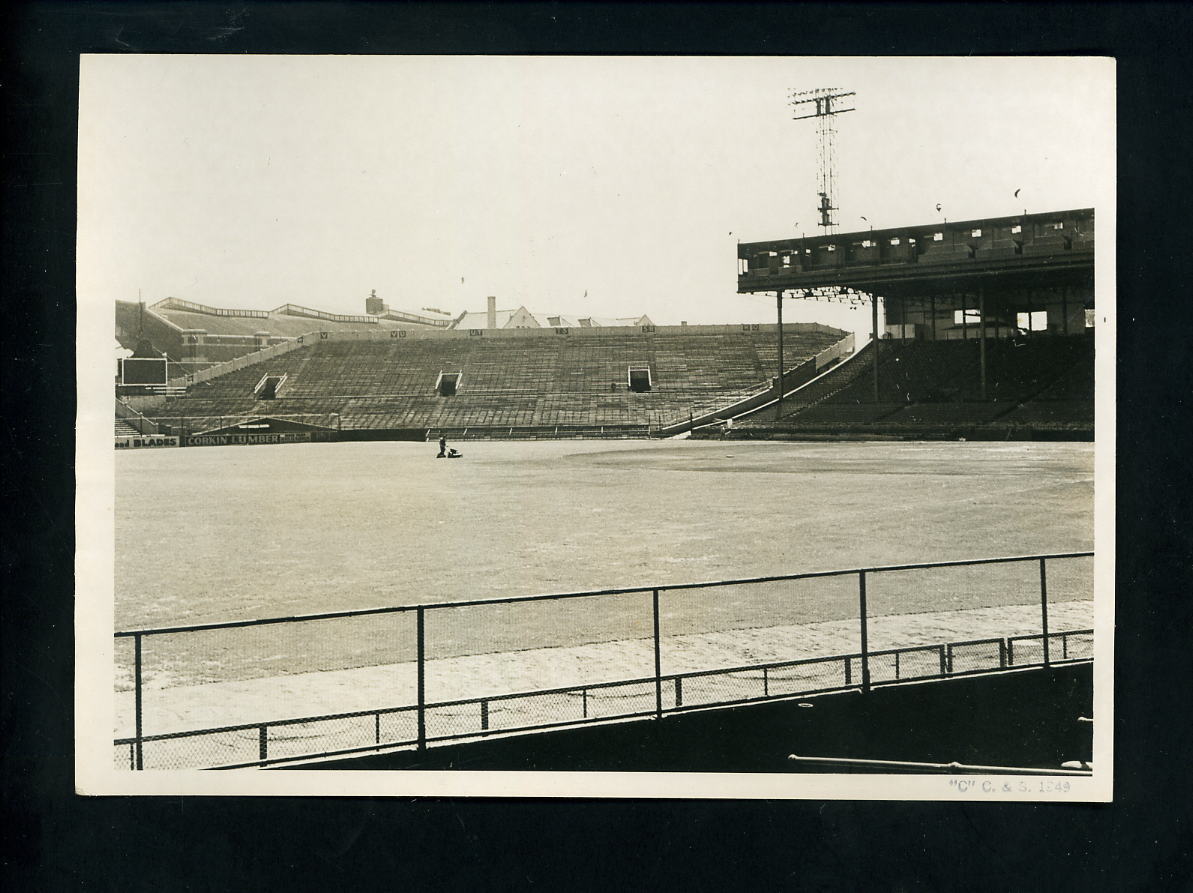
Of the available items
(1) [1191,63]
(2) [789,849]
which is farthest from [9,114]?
(1) [1191,63]

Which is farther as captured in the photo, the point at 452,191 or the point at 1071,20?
the point at 452,191

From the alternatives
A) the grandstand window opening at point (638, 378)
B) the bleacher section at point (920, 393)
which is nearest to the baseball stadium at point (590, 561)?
the bleacher section at point (920, 393)

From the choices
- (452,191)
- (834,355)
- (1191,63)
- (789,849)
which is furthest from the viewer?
(834,355)

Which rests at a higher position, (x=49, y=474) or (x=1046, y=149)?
(x=1046, y=149)

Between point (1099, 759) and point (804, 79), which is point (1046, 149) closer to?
point (804, 79)

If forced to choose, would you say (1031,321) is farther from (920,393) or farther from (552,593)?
(552,593)
